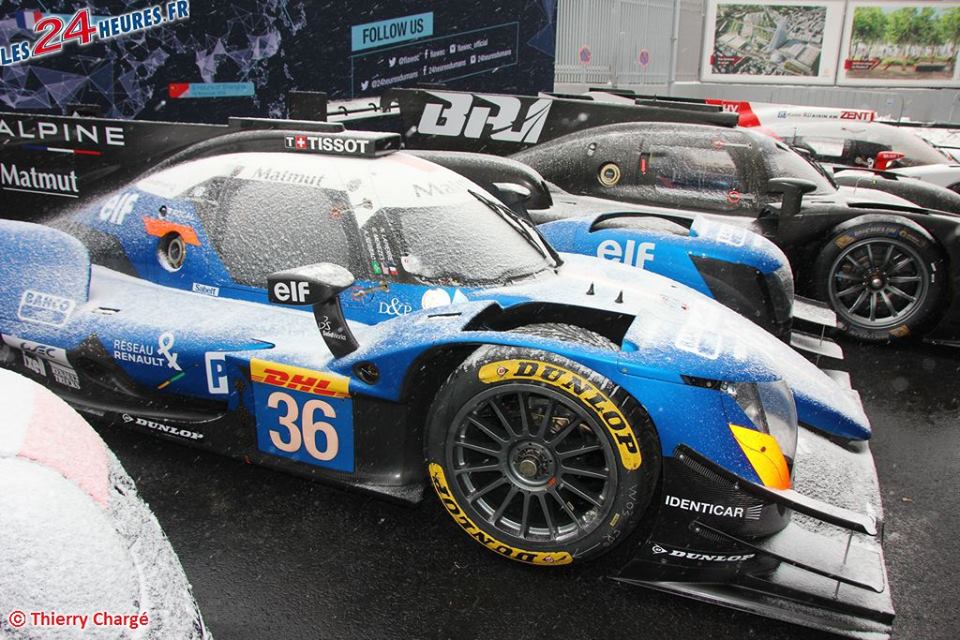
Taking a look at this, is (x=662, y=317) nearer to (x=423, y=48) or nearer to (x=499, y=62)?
(x=423, y=48)

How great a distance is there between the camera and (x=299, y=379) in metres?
2.80

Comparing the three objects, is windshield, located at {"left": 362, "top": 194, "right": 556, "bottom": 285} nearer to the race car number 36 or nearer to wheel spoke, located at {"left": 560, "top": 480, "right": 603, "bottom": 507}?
the race car number 36

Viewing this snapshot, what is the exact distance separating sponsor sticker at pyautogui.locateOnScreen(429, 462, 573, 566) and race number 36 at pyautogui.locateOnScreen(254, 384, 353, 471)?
386 mm

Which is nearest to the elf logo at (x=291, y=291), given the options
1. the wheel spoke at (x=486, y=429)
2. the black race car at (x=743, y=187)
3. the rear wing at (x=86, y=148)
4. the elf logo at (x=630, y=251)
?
the wheel spoke at (x=486, y=429)

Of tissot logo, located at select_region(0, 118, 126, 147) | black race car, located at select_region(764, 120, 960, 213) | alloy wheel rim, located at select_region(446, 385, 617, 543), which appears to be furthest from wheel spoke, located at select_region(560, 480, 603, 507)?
black race car, located at select_region(764, 120, 960, 213)

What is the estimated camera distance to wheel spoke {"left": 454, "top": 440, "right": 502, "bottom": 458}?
2555 mm

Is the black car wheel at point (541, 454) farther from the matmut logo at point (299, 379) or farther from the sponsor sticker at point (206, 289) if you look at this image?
the sponsor sticker at point (206, 289)

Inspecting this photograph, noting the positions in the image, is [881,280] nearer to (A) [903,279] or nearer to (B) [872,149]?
(A) [903,279]

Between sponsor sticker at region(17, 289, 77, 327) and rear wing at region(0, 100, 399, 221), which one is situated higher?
rear wing at region(0, 100, 399, 221)

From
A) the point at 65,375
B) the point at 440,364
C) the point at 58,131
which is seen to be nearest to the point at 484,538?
the point at 440,364

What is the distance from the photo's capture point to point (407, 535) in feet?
9.37

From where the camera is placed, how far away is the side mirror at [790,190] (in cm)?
514

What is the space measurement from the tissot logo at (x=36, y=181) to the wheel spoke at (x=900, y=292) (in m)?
5.09

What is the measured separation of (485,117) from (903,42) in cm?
1933
